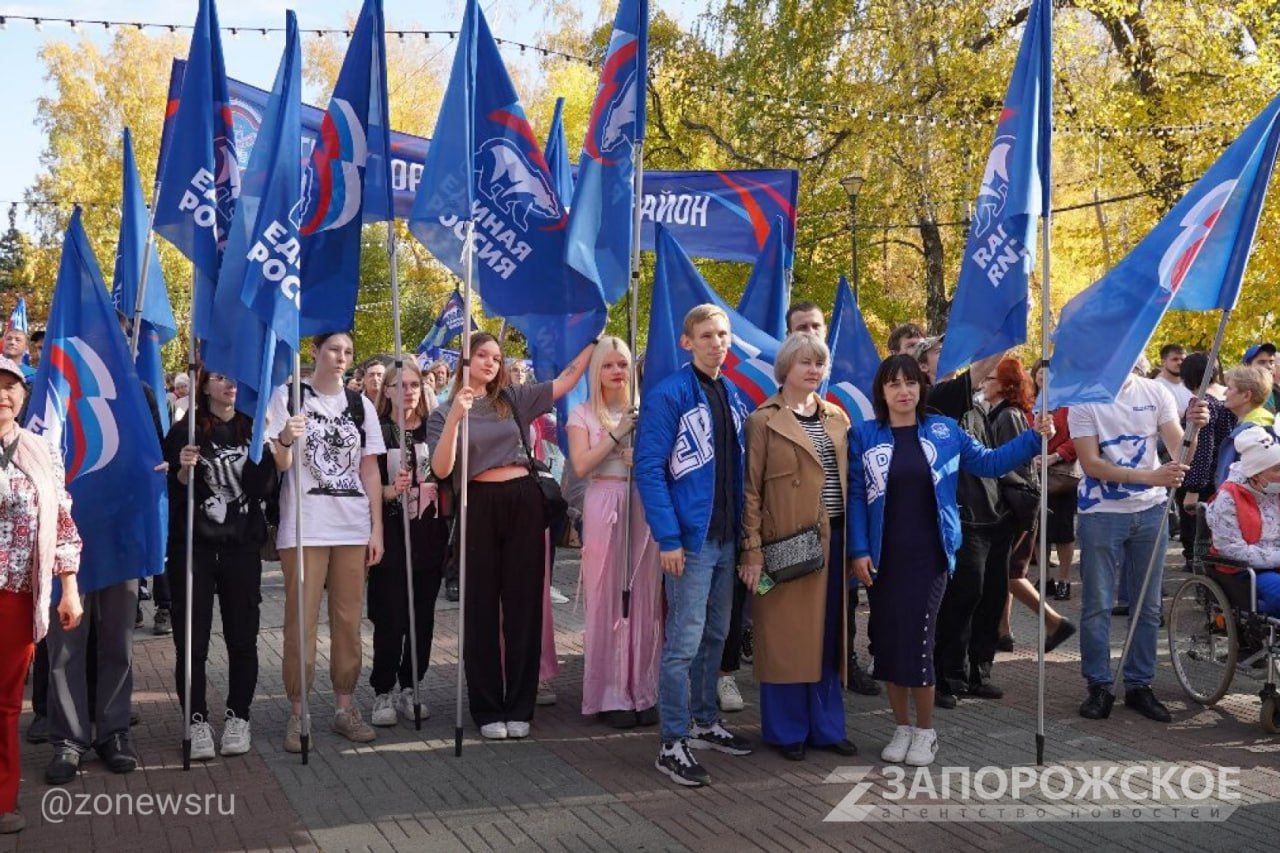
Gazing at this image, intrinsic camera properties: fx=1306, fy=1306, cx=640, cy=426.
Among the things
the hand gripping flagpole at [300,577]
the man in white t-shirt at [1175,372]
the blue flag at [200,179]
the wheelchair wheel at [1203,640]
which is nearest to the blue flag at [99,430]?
the blue flag at [200,179]

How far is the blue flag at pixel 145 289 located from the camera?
7.91m

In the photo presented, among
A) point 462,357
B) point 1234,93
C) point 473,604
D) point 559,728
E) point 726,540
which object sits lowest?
point 559,728

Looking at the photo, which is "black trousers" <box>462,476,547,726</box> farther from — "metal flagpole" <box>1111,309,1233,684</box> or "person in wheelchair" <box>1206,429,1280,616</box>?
"person in wheelchair" <box>1206,429,1280,616</box>

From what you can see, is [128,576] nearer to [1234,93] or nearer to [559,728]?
[559,728]

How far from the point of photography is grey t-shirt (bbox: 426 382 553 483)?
6.90 metres


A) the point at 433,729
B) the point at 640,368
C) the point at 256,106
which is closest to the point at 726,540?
the point at 433,729

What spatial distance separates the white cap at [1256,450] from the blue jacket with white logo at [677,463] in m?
3.09

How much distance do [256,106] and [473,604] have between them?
387 centimetres

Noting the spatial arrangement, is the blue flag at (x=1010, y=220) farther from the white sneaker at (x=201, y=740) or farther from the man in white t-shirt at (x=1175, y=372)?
the man in white t-shirt at (x=1175, y=372)

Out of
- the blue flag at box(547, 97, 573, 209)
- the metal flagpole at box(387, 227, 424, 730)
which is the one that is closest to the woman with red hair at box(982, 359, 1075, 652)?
the blue flag at box(547, 97, 573, 209)

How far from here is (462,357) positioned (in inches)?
262

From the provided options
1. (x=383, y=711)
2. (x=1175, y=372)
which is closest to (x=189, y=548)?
(x=383, y=711)

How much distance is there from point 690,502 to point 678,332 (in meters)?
1.23

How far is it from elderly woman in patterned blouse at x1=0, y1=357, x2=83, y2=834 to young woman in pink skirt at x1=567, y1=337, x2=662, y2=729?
8.70ft
